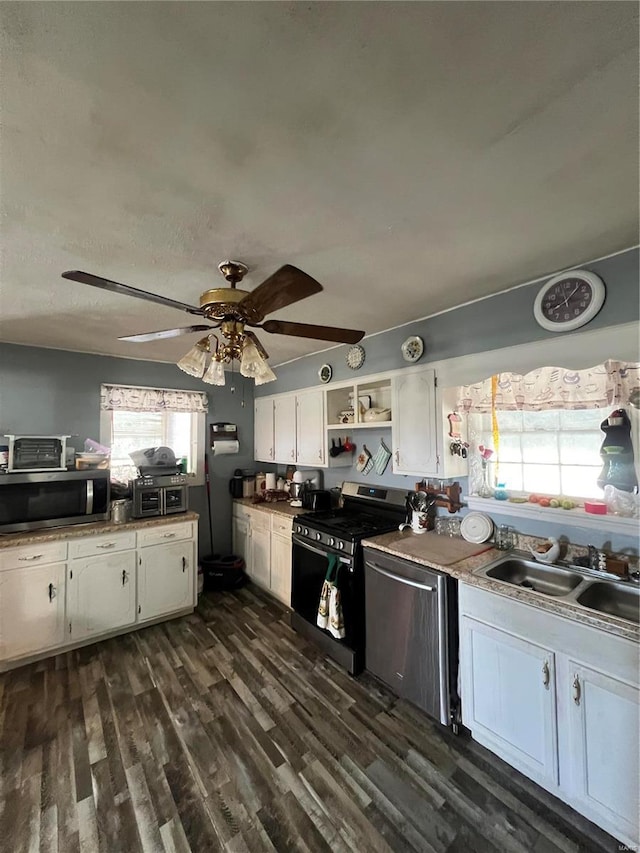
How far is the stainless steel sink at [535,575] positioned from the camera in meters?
1.81

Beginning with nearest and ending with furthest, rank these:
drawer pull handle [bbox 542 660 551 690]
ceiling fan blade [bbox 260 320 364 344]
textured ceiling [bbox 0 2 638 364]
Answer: textured ceiling [bbox 0 2 638 364], drawer pull handle [bbox 542 660 551 690], ceiling fan blade [bbox 260 320 364 344]

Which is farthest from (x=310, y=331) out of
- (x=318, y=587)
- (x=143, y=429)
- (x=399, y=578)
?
(x=143, y=429)

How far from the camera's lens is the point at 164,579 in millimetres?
2998

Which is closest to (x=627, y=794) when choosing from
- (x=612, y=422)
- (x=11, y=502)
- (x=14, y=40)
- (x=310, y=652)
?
(x=612, y=422)

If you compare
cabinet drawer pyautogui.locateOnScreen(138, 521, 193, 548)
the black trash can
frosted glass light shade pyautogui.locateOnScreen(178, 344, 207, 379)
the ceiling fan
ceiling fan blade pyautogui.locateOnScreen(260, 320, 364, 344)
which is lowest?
the black trash can

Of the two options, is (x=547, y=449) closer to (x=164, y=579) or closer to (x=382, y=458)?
(x=382, y=458)

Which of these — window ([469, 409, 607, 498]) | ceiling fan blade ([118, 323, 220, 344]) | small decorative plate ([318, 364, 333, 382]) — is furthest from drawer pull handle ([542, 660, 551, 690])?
small decorative plate ([318, 364, 333, 382])

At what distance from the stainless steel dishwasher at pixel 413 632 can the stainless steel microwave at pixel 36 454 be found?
8.38 ft

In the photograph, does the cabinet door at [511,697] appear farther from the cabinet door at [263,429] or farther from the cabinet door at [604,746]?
the cabinet door at [263,429]

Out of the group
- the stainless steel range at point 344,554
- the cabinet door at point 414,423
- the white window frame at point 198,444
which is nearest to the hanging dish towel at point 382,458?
the stainless steel range at point 344,554

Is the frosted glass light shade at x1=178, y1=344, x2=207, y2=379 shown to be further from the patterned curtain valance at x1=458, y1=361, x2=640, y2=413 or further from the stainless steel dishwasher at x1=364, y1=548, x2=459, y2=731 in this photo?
the patterned curtain valance at x1=458, y1=361, x2=640, y2=413

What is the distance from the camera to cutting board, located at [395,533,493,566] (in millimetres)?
1983

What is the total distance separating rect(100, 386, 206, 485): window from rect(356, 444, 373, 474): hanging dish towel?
1883 millimetres

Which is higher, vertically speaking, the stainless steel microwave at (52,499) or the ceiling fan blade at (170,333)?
the ceiling fan blade at (170,333)
